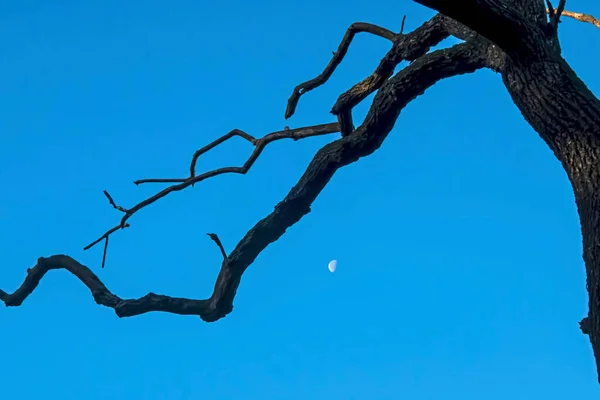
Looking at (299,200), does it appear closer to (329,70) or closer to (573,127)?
(329,70)

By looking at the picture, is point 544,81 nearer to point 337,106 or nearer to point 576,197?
point 576,197

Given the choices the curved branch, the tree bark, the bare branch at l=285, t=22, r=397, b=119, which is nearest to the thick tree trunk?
the tree bark

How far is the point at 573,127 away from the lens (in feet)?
9.00

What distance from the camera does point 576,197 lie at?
271 cm

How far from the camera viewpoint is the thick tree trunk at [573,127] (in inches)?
99.4

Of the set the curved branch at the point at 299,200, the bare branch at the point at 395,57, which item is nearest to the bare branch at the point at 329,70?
the bare branch at the point at 395,57

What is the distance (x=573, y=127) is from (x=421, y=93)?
114cm

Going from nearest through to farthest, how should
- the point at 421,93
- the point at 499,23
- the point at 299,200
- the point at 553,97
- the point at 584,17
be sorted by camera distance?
the point at 499,23 → the point at 553,97 → the point at 421,93 → the point at 299,200 → the point at 584,17

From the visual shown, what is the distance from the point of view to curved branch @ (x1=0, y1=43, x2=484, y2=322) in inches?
145

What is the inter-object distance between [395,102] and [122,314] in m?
2.38

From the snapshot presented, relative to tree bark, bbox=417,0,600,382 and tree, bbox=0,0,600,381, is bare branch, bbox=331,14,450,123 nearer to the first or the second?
tree, bbox=0,0,600,381

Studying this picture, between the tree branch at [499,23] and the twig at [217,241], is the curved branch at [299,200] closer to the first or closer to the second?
the twig at [217,241]

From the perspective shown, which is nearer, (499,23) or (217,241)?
(499,23)

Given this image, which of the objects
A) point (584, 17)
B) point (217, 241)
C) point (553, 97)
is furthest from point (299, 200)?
point (584, 17)
